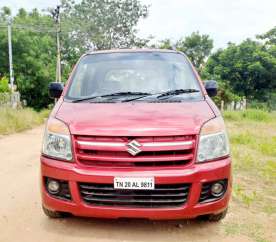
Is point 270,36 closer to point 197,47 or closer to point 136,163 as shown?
point 197,47

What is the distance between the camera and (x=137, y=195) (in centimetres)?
291

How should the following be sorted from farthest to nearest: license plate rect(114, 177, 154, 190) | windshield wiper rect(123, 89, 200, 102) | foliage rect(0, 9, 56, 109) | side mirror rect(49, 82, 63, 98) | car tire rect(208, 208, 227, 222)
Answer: foliage rect(0, 9, 56, 109)
side mirror rect(49, 82, 63, 98)
windshield wiper rect(123, 89, 200, 102)
car tire rect(208, 208, 227, 222)
license plate rect(114, 177, 154, 190)

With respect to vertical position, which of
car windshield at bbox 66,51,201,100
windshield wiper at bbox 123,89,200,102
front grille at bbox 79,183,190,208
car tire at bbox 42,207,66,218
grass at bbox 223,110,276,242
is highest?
car windshield at bbox 66,51,201,100

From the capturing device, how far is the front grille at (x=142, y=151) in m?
2.86

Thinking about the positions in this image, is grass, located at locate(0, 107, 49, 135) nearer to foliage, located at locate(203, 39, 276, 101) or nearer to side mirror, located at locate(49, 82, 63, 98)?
side mirror, located at locate(49, 82, 63, 98)

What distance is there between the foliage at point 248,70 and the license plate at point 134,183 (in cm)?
2125

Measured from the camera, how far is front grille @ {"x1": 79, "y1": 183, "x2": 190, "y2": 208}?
2.90 metres

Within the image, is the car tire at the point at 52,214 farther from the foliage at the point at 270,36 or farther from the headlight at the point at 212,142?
the foliage at the point at 270,36

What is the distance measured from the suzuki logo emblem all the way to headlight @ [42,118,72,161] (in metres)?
0.51

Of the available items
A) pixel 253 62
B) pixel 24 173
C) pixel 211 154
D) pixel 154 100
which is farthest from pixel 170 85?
pixel 253 62

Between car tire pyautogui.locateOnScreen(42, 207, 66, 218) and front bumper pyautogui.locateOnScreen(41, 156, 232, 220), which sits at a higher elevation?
front bumper pyautogui.locateOnScreen(41, 156, 232, 220)

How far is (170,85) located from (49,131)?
147cm

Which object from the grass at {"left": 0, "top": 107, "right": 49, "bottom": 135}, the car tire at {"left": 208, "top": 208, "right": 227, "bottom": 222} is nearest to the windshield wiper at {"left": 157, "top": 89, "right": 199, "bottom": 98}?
the car tire at {"left": 208, "top": 208, "right": 227, "bottom": 222}

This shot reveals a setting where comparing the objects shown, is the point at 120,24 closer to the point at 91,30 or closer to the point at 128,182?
the point at 91,30
